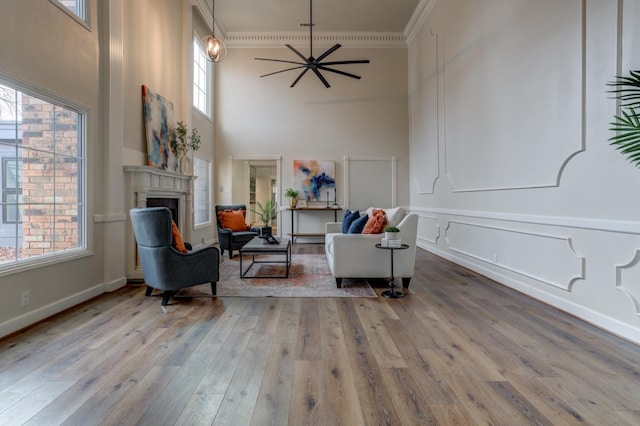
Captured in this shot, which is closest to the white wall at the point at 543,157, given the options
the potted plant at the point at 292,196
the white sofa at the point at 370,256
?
the white sofa at the point at 370,256

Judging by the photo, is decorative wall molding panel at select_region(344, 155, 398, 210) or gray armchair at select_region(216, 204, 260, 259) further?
decorative wall molding panel at select_region(344, 155, 398, 210)

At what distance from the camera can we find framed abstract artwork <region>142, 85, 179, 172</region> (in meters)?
4.35

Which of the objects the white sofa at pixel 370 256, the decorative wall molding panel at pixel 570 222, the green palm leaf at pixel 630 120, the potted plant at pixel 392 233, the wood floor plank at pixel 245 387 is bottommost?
the wood floor plank at pixel 245 387

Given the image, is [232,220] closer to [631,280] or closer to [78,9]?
→ [78,9]

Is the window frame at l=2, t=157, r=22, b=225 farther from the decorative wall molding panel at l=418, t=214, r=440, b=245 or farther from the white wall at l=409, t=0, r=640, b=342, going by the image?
the decorative wall molding panel at l=418, t=214, r=440, b=245

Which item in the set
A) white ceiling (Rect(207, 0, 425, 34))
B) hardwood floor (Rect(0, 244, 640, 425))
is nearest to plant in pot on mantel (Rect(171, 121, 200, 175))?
white ceiling (Rect(207, 0, 425, 34))

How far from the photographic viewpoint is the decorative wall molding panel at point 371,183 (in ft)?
24.7

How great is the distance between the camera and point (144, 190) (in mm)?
4023

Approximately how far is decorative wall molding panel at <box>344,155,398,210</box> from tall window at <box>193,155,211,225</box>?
10.5 feet

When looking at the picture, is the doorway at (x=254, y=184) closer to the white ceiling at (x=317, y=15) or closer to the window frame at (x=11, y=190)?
the white ceiling at (x=317, y=15)

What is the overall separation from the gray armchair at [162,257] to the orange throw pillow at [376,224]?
76.4 inches

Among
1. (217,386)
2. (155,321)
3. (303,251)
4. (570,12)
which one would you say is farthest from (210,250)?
(570,12)

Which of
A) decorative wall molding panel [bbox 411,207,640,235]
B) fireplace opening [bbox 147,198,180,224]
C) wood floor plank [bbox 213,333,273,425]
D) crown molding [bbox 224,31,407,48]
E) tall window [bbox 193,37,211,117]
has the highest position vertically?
crown molding [bbox 224,31,407,48]

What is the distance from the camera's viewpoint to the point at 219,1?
612 cm
